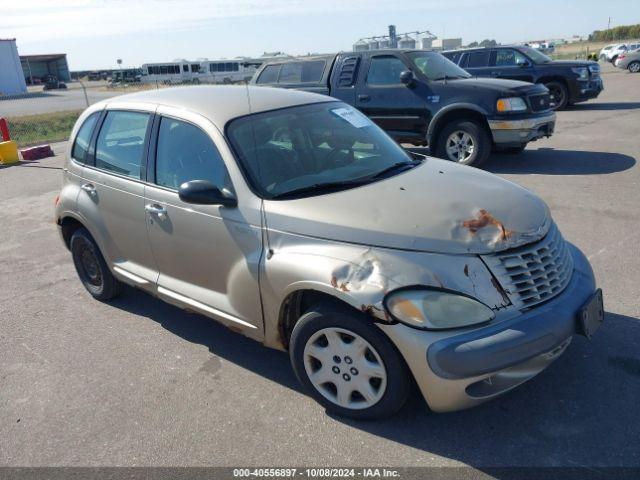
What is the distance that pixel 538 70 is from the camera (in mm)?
15328

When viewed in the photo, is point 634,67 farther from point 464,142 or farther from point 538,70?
point 464,142

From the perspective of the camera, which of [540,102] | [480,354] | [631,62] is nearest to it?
[480,354]

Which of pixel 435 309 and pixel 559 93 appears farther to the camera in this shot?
pixel 559 93

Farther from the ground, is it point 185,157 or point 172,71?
point 172,71

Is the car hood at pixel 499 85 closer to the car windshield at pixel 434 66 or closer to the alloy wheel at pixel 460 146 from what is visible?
the car windshield at pixel 434 66

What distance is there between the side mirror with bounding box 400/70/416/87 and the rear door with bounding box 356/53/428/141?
109 mm

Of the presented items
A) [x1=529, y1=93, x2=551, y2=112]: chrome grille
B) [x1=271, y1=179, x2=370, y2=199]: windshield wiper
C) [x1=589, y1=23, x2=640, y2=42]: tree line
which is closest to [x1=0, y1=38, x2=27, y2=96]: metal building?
[x1=529, y1=93, x2=551, y2=112]: chrome grille

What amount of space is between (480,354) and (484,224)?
71 cm

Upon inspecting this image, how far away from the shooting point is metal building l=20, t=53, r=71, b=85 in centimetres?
7656

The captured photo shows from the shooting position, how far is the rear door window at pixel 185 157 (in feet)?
11.8

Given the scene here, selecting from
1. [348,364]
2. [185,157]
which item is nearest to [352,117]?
[185,157]

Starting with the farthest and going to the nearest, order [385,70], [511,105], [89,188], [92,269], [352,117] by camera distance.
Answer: [385,70], [511,105], [92,269], [89,188], [352,117]

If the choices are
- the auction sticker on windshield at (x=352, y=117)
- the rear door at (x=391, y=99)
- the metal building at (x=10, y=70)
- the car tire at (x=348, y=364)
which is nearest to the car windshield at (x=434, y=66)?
the rear door at (x=391, y=99)

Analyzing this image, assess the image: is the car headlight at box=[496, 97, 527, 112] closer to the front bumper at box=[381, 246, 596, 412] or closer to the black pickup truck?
the black pickup truck
